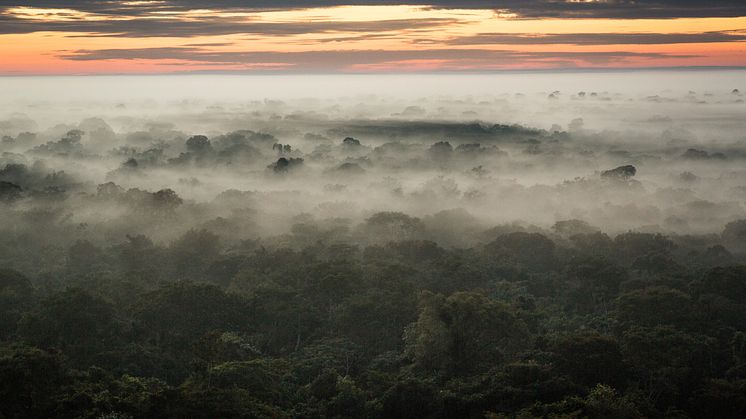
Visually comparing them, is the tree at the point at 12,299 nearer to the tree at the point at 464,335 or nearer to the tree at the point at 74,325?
the tree at the point at 74,325

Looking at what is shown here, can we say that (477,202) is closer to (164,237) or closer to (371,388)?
(164,237)

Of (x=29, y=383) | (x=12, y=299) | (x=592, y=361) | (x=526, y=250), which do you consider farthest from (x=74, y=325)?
(x=526, y=250)

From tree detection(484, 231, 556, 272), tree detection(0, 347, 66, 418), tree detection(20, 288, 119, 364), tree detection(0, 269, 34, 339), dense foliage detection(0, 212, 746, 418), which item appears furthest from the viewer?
tree detection(484, 231, 556, 272)

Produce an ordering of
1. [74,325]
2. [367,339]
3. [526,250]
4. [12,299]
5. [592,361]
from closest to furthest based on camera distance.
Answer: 1. [592,361]
2. [74,325]
3. [367,339]
4. [12,299]
5. [526,250]

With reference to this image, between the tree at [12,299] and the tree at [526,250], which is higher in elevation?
the tree at [12,299]

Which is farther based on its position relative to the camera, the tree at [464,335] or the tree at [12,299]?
the tree at [12,299]

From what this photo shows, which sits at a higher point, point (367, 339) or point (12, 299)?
point (12, 299)

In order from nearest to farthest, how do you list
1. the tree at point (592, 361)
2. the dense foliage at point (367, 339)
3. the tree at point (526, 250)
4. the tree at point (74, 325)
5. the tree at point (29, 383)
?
the tree at point (29, 383)
the dense foliage at point (367, 339)
the tree at point (592, 361)
the tree at point (74, 325)
the tree at point (526, 250)

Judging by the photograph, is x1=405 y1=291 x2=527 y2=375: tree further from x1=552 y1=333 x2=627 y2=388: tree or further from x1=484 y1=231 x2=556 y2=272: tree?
x1=484 y1=231 x2=556 y2=272: tree

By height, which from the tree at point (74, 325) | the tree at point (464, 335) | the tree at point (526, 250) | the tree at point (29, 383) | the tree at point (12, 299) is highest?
the tree at point (29, 383)

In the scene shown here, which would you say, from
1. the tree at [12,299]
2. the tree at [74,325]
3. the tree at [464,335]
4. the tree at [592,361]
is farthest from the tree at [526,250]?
the tree at [12,299]

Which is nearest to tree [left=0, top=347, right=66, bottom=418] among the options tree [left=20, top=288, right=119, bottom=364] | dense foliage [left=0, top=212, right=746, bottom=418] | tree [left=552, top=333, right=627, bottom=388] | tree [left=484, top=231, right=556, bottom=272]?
dense foliage [left=0, top=212, right=746, bottom=418]

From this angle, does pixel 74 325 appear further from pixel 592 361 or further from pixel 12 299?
pixel 592 361

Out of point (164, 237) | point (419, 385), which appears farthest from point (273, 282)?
point (164, 237)
